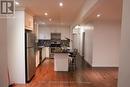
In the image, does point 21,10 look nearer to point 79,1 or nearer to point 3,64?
point 79,1

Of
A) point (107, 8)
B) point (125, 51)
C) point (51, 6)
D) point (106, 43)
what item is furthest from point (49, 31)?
point (125, 51)

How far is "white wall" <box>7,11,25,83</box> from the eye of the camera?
4973mm

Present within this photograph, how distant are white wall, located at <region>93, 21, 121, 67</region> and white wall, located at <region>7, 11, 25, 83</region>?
4.19 m

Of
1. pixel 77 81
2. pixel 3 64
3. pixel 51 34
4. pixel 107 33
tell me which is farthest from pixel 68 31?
pixel 3 64

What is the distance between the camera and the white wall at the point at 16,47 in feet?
16.3

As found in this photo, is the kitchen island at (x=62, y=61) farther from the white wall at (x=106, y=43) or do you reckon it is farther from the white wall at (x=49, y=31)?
the white wall at (x=49, y=31)

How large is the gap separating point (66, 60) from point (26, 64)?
7.69 ft

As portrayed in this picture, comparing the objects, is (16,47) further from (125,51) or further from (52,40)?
(52,40)

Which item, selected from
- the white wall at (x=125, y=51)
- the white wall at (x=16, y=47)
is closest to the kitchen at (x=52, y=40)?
the white wall at (x=16, y=47)

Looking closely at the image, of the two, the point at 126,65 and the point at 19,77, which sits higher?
the point at 126,65

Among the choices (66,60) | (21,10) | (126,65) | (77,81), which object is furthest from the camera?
(66,60)

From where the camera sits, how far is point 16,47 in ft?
16.5

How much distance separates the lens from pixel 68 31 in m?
14.1

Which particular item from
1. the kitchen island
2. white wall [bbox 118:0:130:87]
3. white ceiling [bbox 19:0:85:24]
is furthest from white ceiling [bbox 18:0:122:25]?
the kitchen island
